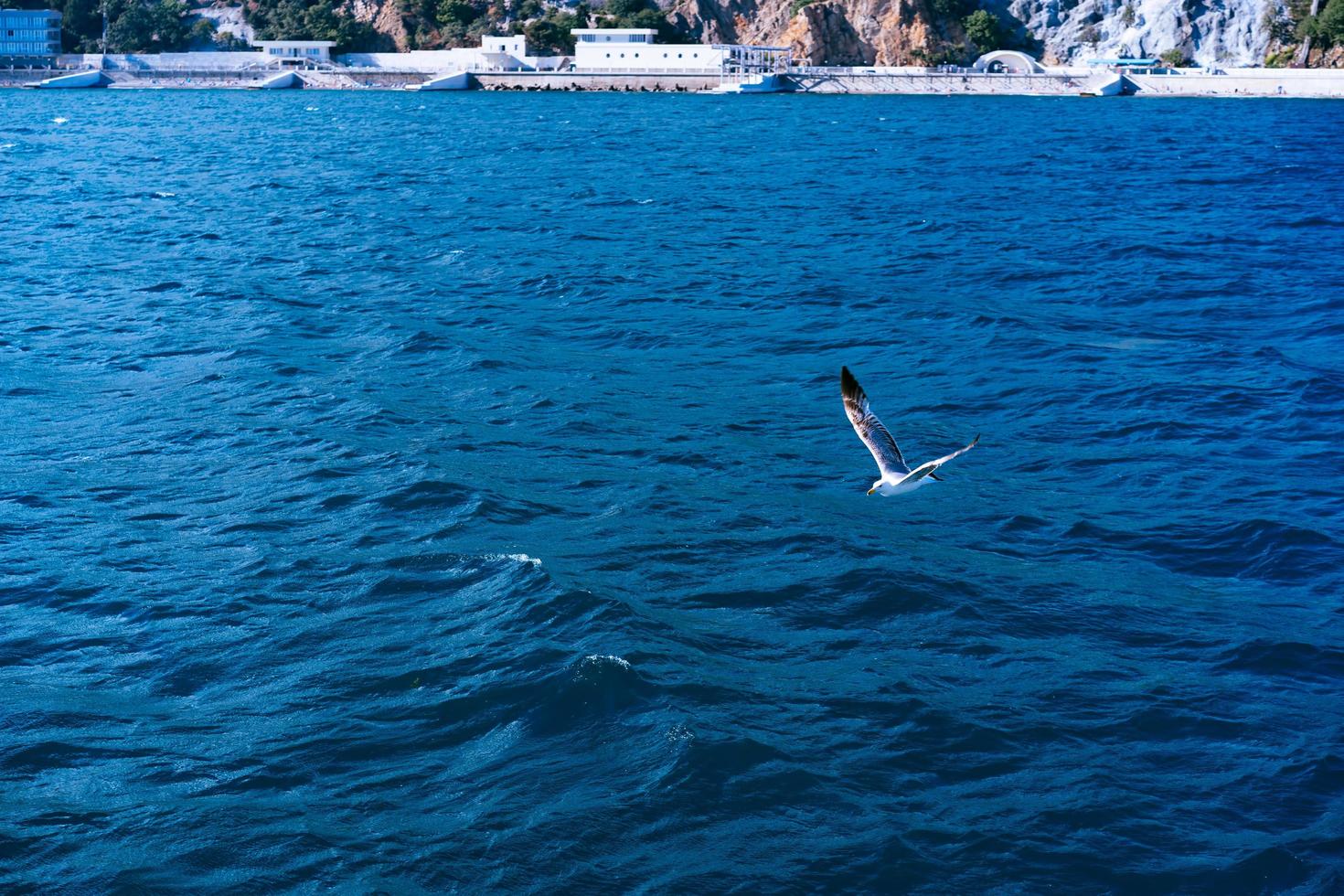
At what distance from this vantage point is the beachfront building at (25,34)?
159m

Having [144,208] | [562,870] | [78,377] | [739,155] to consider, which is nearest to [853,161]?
[739,155]

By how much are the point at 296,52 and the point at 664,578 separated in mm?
153530

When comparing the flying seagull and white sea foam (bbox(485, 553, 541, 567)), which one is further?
white sea foam (bbox(485, 553, 541, 567))

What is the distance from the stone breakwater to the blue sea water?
10573cm

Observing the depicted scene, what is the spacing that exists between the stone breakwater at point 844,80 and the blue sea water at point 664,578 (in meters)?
106

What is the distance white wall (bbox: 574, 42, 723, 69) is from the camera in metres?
139

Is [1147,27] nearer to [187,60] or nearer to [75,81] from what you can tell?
[187,60]

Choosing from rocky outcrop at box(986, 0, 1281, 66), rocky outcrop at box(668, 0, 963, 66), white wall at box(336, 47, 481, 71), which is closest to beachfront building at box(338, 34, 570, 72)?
white wall at box(336, 47, 481, 71)

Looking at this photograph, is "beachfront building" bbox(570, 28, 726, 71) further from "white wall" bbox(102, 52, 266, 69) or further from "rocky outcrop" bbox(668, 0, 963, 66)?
"white wall" bbox(102, 52, 266, 69)

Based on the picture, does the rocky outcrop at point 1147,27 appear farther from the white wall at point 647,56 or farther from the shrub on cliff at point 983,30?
the white wall at point 647,56

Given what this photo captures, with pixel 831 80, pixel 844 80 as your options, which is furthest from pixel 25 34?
pixel 844 80

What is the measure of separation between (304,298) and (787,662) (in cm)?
1852

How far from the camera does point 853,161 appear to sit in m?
61.1

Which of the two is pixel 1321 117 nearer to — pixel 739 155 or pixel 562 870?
pixel 739 155
